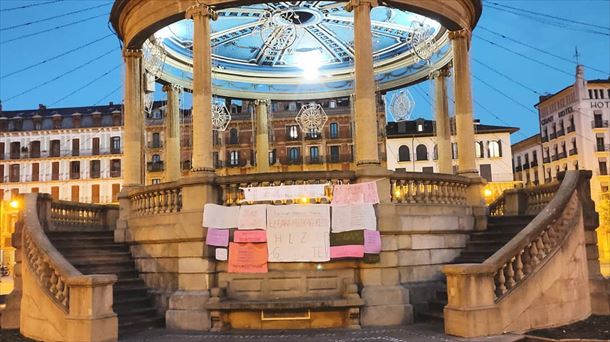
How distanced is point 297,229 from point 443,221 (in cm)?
398

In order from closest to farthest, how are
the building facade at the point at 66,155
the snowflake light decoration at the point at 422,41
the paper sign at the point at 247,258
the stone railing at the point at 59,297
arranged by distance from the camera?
the stone railing at the point at 59,297, the paper sign at the point at 247,258, the snowflake light decoration at the point at 422,41, the building facade at the point at 66,155

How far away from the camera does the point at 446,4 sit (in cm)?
1708

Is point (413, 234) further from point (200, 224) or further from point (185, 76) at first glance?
point (185, 76)

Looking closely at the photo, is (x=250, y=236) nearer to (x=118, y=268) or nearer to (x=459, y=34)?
(x=118, y=268)

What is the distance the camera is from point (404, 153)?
74.8 meters

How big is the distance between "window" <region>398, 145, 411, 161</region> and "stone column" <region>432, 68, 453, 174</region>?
53776mm

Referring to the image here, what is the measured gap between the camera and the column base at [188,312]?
1423cm

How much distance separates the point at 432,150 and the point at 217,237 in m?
61.8

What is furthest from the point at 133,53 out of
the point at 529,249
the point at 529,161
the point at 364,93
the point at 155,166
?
the point at 529,161

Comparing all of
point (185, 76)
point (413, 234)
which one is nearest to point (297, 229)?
point (413, 234)

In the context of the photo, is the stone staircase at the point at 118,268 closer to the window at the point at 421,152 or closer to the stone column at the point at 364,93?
the stone column at the point at 364,93

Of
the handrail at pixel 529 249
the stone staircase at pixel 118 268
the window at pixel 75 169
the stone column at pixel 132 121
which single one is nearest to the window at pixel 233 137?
the window at pixel 75 169

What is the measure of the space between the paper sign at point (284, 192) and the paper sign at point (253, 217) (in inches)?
8.3

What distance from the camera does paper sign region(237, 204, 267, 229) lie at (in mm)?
14547
